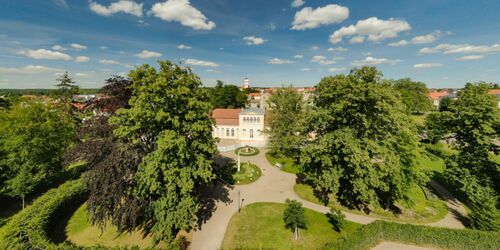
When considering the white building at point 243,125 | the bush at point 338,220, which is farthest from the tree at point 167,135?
the white building at point 243,125

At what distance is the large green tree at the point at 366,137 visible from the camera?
15.5 meters

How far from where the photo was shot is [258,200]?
67.6 ft

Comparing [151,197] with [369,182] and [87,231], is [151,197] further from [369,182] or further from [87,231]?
[369,182]

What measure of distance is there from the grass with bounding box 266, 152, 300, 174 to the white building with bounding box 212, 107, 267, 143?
288 inches

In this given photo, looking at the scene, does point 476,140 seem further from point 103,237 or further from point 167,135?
point 103,237

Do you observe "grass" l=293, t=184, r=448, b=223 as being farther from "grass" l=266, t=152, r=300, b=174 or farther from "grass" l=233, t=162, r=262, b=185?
"grass" l=266, t=152, r=300, b=174

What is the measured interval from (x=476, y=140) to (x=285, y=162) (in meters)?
19.8

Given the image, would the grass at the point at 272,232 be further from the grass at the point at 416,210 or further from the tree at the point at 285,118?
the tree at the point at 285,118

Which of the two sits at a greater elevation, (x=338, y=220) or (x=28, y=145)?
(x=28, y=145)

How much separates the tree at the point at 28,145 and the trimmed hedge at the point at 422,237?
88.1 feet

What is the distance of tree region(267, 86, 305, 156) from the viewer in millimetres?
30125

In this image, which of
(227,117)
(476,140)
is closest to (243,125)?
(227,117)

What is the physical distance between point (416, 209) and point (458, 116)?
29.0 feet

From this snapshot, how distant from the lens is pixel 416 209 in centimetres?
1859
